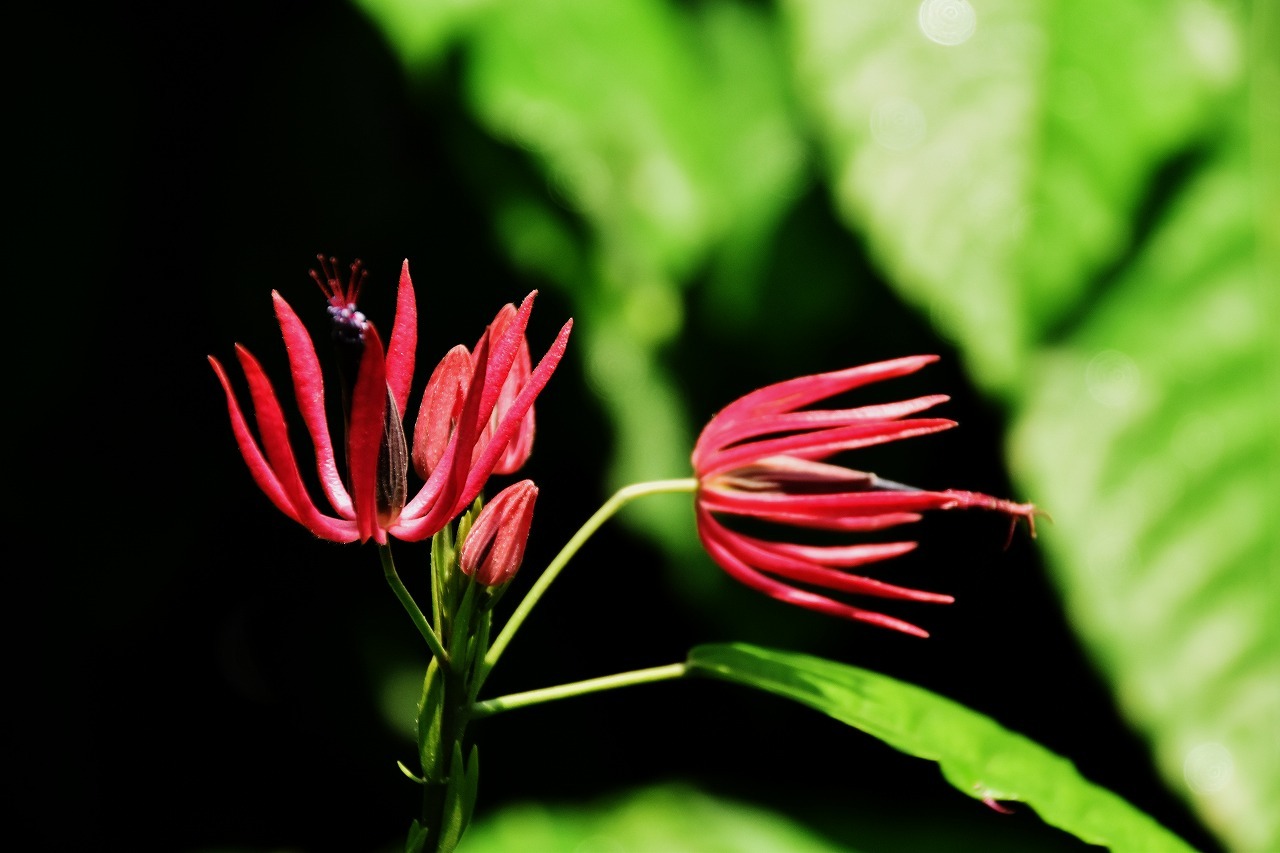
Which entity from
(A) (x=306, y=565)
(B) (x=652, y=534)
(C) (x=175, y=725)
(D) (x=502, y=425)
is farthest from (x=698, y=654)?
(C) (x=175, y=725)

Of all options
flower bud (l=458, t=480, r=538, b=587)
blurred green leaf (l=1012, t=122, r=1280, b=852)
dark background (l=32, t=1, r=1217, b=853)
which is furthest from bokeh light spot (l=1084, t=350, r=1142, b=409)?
flower bud (l=458, t=480, r=538, b=587)

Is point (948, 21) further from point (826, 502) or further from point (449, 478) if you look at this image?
point (449, 478)

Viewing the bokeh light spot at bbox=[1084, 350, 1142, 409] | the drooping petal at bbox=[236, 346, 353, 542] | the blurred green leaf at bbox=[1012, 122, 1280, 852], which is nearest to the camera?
the drooping petal at bbox=[236, 346, 353, 542]

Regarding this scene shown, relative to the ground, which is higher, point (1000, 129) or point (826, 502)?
point (1000, 129)

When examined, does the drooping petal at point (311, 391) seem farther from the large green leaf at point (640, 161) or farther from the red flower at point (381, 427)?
the large green leaf at point (640, 161)

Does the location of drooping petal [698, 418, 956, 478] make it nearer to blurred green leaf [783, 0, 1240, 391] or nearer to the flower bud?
the flower bud

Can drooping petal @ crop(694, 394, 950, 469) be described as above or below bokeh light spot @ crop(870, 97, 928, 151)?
below

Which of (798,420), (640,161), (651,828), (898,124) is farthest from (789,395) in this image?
(651,828)
